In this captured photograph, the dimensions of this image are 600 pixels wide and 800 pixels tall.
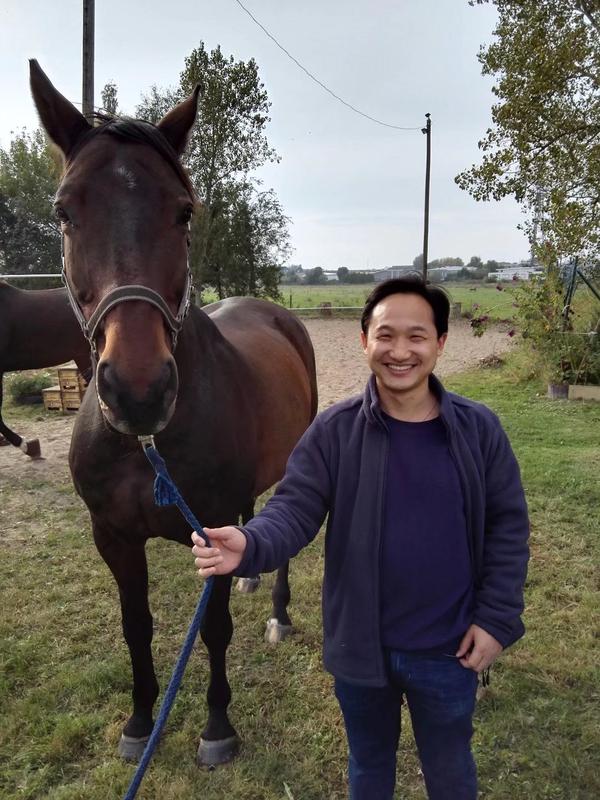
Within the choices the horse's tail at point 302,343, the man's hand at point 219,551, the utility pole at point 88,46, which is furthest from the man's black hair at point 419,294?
the utility pole at point 88,46

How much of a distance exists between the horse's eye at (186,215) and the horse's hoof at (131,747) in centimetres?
209

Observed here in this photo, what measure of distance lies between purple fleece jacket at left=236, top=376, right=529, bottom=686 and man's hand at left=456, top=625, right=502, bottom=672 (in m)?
0.02

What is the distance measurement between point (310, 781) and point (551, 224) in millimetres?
7132

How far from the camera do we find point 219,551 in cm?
123

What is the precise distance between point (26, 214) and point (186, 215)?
28.7 metres

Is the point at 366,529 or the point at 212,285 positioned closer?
the point at 366,529

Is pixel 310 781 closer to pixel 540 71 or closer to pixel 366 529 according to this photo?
pixel 366 529

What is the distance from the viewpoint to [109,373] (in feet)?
4.49

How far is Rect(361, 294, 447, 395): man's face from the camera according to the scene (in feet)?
4.70

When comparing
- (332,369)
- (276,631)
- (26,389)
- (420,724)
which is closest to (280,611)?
(276,631)

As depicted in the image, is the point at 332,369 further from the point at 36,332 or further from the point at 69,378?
the point at 36,332

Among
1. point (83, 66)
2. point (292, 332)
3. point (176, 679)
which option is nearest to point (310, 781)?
point (176, 679)

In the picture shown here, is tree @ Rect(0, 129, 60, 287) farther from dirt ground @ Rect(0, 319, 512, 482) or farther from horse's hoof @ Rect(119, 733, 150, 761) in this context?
horse's hoof @ Rect(119, 733, 150, 761)

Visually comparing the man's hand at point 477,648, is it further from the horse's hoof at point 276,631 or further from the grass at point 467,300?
the horse's hoof at point 276,631
